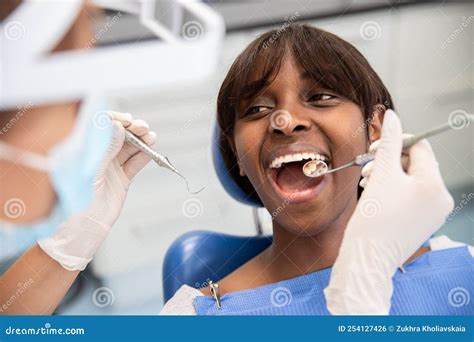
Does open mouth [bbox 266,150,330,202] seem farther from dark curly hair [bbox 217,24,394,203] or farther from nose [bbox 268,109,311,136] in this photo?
dark curly hair [bbox 217,24,394,203]

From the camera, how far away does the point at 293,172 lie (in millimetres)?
1731

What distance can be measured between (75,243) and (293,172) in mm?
618

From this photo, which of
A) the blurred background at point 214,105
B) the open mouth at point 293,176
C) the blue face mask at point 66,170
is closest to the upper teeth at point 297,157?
the open mouth at point 293,176

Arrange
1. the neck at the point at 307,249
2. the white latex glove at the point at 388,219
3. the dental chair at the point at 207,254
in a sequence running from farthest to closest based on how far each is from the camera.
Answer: the dental chair at the point at 207,254 → the neck at the point at 307,249 → the white latex glove at the point at 388,219

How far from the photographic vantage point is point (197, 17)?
6.06 feet

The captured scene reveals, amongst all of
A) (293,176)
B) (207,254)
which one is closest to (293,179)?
(293,176)

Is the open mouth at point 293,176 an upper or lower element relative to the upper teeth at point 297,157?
lower

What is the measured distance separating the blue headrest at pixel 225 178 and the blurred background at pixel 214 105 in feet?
0.10

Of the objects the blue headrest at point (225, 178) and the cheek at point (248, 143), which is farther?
the blue headrest at point (225, 178)

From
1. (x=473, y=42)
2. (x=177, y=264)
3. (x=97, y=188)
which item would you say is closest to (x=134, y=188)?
(x=97, y=188)

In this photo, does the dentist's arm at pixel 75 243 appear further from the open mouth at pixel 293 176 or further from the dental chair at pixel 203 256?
the open mouth at pixel 293 176

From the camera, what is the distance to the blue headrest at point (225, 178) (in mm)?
1853

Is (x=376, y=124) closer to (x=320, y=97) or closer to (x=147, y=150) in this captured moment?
(x=320, y=97)
